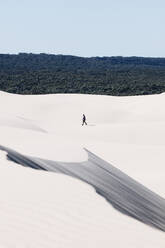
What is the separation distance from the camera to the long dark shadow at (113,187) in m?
8.55

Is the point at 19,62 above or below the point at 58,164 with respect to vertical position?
above

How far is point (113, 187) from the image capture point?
9.82 meters

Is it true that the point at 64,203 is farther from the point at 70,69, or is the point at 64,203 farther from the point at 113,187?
the point at 70,69

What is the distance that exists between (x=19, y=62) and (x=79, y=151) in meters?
144

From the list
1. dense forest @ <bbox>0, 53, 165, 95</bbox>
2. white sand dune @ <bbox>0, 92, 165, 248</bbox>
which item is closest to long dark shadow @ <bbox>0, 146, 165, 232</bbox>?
white sand dune @ <bbox>0, 92, 165, 248</bbox>

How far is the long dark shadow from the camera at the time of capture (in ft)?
28.0

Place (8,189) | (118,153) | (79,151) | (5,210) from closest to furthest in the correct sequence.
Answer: (5,210) < (8,189) < (79,151) < (118,153)

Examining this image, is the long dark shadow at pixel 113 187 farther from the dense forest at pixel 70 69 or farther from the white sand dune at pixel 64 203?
the dense forest at pixel 70 69

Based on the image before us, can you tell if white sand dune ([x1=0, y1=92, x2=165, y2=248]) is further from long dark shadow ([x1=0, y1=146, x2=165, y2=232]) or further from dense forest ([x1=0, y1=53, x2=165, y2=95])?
dense forest ([x1=0, y1=53, x2=165, y2=95])

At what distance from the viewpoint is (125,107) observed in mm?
42094

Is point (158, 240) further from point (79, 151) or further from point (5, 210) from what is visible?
point (79, 151)

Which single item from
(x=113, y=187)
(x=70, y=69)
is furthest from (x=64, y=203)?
(x=70, y=69)

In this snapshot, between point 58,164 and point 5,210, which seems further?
point 58,164

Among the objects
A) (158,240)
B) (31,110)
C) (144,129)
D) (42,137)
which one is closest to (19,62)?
(31,110)
